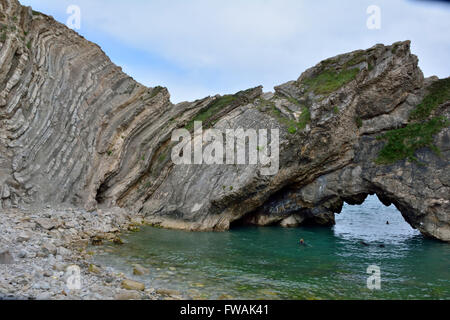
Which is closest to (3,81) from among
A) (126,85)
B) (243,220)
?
(126,85)

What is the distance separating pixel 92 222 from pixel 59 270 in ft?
33.9

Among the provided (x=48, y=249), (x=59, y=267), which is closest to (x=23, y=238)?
(x=48, y=249)

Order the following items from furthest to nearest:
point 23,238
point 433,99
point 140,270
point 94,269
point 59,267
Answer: point 433,99
point 23,238
point 140,270
point 94,269
point 59,267

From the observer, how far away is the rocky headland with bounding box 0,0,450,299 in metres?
26.5

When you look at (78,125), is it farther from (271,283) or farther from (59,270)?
(271,283)

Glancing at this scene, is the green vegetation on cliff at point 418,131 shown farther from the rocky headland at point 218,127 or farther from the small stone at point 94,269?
the small stone at point 94,269

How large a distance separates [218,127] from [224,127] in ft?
2.13

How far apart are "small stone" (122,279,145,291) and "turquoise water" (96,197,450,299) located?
77 centimetres

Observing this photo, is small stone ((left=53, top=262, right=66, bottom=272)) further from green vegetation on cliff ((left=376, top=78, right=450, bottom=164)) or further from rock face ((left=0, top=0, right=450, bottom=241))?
green vegetation on cliff ((left=376, top=78, right=450, bottom=164))

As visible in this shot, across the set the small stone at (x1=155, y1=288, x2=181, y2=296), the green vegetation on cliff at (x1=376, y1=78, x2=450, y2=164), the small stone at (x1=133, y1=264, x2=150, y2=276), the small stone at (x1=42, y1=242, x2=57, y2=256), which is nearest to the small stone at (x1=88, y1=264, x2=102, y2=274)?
the small stone at (x1=133, y1=264, x2=150, y2=276)

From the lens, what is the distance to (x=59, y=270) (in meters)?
12.6

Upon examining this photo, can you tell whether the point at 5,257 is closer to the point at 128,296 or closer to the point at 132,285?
the point at 132,285

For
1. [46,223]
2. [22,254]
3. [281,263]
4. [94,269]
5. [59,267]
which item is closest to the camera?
[59,267]

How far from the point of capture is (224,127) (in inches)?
1281
